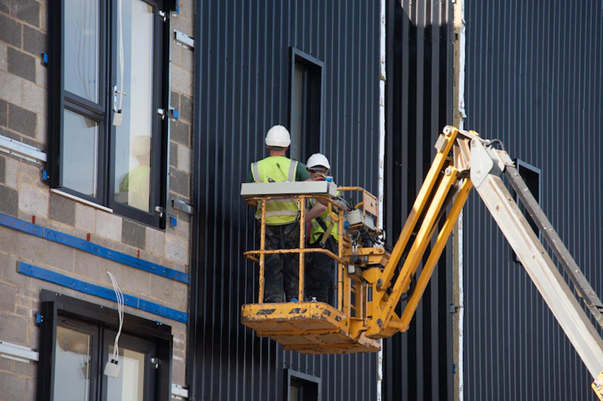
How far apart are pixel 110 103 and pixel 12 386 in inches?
161

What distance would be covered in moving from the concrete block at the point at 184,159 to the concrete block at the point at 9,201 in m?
3.41

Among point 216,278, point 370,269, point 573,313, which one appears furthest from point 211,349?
point 573,313

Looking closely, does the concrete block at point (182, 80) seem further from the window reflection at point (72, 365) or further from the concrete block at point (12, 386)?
the concrete block at point (12, 386)

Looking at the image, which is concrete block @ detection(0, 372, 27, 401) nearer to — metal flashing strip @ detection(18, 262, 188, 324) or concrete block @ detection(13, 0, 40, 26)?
metal flashing strip @ detection(18, 262, 188, 324)

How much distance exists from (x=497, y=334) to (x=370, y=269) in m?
7.93

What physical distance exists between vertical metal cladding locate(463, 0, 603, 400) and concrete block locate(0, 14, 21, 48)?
12.2 m

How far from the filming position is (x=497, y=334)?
85.0 feet

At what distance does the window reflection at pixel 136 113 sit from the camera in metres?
17.2

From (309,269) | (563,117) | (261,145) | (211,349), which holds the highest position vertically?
(563,117)

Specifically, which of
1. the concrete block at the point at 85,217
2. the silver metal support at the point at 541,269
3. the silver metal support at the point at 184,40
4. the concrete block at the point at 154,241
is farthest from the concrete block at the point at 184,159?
the silver metal support at the point at 541,269

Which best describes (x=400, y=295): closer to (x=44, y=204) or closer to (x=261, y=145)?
(x=261, y=145)

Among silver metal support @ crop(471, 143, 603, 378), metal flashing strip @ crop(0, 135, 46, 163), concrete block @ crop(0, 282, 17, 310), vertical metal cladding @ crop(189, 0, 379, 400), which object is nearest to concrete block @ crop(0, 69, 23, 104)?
metal flashing strip @ crop(0, 135, 46, 163)

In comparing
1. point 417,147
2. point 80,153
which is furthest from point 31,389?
point 417,147

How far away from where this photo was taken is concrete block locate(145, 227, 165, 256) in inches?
682
